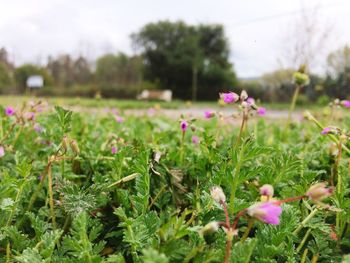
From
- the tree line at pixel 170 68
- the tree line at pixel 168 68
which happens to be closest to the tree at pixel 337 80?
the tree line at pixel 168 68

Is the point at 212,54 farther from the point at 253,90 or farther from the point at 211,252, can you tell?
the point at 211,252

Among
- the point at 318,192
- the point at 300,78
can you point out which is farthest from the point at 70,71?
the point at 318,192

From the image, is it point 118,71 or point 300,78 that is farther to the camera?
point 118,71

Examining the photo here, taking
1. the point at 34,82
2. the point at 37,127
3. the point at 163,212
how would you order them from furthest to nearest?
1. the point at 34,82
2. the point at 37,127
3. the point at 163,212

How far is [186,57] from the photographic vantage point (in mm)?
28188

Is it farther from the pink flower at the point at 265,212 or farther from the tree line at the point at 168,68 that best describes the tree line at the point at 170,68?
the pink flower at the point at 265,212

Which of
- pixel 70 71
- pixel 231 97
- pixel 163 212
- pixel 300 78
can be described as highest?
pixel 70 71

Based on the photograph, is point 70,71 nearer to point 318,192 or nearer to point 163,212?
point 163,212

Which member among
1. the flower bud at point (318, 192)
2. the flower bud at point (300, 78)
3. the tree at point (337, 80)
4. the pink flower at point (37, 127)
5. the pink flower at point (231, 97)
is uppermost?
the tree at point (337, 80)

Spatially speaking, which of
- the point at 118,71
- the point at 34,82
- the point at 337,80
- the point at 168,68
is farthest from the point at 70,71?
the point at 34,82

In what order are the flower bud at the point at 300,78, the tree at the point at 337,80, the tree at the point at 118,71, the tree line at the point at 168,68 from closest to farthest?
the flower bud at the point at 300,78 → the tree at the point at 337,80 → the tree line at the point at 168,68 → the tree at the point at 118,71

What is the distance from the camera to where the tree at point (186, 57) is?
28516mm

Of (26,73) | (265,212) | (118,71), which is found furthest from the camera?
(118,71)

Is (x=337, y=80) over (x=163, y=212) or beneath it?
over
